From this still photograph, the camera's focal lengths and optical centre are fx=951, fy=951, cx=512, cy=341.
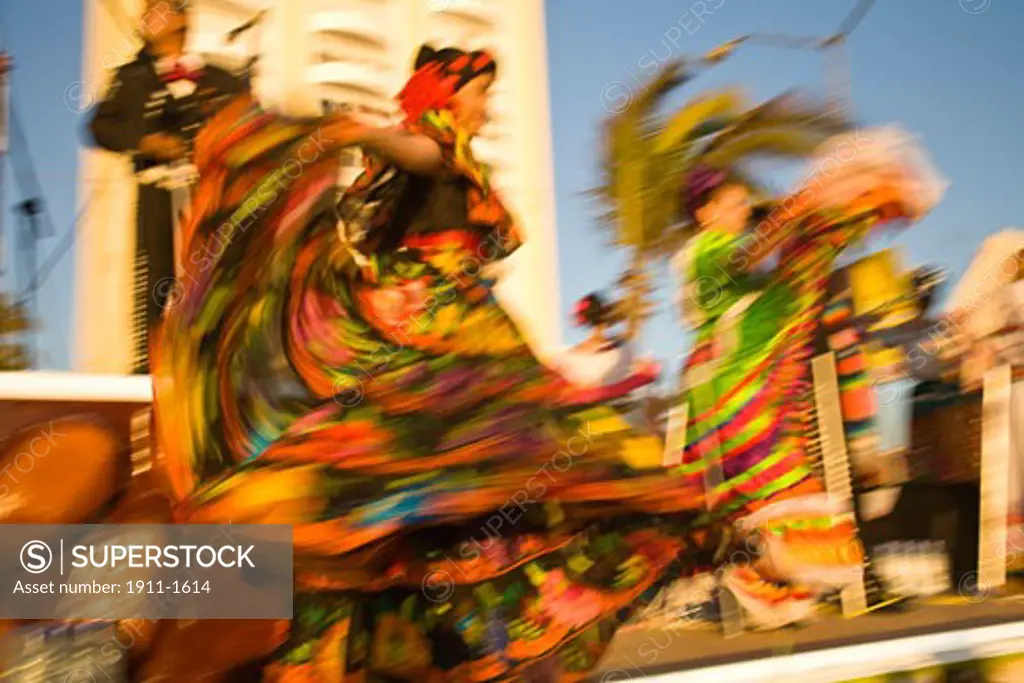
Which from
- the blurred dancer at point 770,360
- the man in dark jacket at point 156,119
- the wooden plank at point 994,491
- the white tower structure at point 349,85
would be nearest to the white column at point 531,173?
the white tower structure at point 349,85

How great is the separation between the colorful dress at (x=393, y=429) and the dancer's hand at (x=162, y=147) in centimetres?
4

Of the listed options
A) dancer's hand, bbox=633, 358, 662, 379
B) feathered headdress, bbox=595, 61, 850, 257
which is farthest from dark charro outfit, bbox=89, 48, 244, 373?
dancer's hand, bbox=633, 358, 662, 379

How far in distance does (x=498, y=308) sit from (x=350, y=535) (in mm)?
496

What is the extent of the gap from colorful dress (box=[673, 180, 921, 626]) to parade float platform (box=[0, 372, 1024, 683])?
0.28ft

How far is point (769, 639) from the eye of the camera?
1894 mm

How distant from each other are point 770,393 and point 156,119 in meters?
1.30

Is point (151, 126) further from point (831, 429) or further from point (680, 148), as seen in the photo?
point (831, 429)

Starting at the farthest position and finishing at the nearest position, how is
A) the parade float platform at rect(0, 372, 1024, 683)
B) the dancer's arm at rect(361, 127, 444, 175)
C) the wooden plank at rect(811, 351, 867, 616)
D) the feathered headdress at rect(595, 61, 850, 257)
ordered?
the wooden plank at rect(811, 351, 867, 616)
the feathered headdress at rect(595, 61, 850, 257)
the dancer's arm at rect(361, 127, 444, 175)
the parade float platform at rect(0, 372, 1024, 683)

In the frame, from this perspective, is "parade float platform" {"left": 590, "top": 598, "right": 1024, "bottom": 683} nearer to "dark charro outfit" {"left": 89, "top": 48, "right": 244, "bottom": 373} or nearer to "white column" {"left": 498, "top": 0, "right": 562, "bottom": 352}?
"white column" {"left": 498, "top": 0, "right": 562, "bottom": 352}

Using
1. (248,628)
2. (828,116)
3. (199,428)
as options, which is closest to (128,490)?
(199,428)

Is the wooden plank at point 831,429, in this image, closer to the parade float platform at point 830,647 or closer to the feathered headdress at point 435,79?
the parade float platform at point 830,647

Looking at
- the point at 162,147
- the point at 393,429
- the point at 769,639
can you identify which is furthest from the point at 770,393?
the point at 162,147

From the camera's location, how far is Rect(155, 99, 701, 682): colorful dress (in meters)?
1.59

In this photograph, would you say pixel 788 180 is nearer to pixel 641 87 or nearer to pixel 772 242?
pixel 772 242
